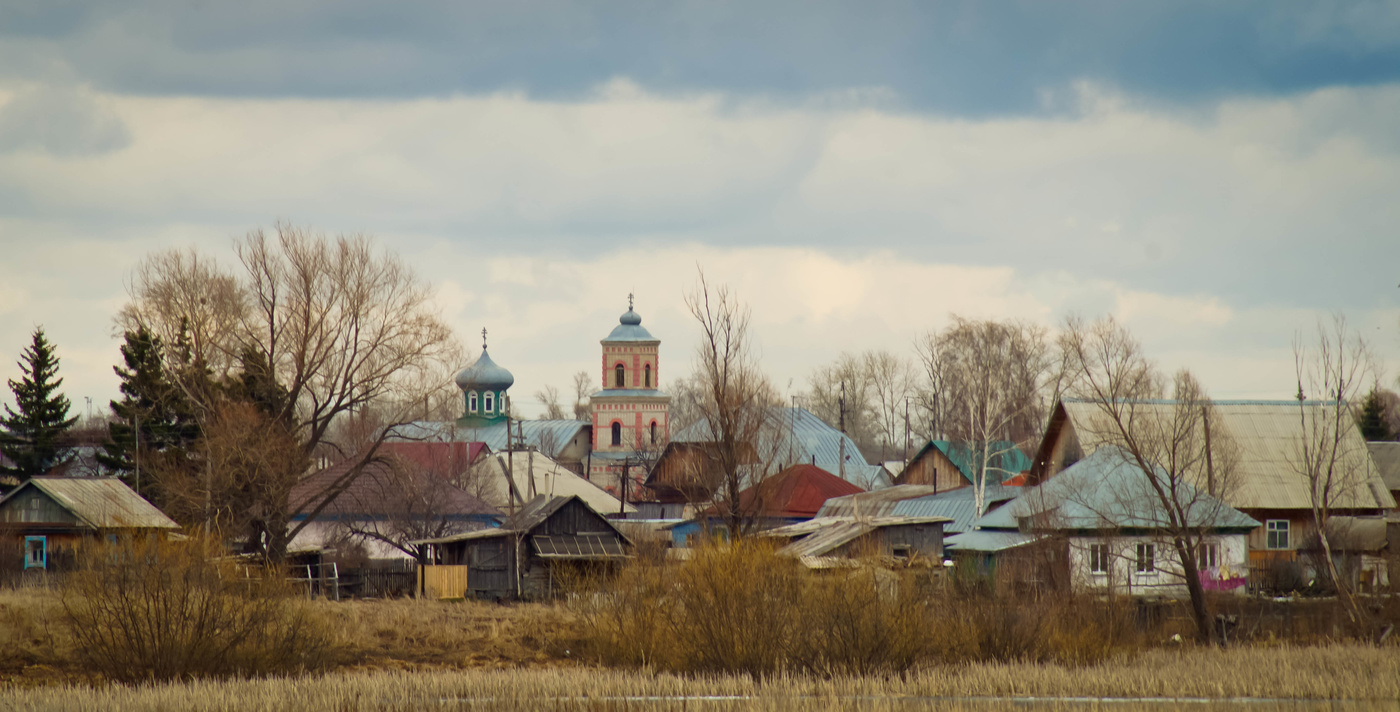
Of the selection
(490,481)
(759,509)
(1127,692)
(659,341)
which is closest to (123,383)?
(490,481)

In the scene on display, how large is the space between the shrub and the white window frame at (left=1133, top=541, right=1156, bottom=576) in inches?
950

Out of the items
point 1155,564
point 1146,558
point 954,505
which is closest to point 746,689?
point 1146,558

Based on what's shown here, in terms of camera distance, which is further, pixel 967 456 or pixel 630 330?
pixel 630 330

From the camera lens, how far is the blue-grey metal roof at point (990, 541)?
3694 centimetres

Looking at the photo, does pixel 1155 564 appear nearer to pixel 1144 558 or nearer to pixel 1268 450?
pixel 1144 558

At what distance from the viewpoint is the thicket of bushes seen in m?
19.3

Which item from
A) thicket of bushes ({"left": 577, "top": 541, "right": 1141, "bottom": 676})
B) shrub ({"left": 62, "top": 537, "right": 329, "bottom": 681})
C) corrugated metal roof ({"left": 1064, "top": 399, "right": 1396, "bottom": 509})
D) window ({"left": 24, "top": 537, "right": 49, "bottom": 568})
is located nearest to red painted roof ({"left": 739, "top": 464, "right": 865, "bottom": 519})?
corrugated metal roof ({"left": 1064, "top": 399, "right": 1396, "bottom": 509})

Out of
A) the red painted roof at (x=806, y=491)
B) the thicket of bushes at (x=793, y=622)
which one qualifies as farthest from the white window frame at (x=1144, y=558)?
the red painted roof at (x=806, y=491)

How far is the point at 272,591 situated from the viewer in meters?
20.2

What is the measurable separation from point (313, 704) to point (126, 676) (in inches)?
158

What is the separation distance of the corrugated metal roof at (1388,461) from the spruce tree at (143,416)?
47936mm

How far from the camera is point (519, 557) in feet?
128

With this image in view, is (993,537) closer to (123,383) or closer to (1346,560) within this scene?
(1346,560)

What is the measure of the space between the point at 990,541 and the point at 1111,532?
147 inches
